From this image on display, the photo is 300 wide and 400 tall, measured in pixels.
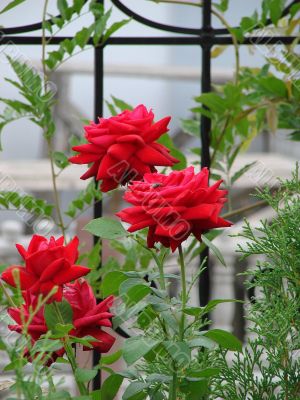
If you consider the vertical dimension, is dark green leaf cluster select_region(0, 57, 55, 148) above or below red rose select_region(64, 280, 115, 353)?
above

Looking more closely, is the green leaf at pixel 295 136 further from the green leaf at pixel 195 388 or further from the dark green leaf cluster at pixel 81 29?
the green leaf at pixel 195 388

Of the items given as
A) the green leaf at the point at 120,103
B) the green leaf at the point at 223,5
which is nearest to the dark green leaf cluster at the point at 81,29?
the green leaf at the point at 120,103

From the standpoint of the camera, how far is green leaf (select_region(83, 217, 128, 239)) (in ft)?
2.67

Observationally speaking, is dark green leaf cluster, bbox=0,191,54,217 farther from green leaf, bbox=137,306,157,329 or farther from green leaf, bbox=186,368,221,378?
green leaf, bbox=186,368,221,378

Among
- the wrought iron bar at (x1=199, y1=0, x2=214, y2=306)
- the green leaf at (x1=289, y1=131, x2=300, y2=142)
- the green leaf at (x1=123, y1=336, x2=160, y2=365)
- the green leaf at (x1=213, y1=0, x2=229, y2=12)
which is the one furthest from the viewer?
the green leaf at (x1=289, y1=131, x2=300, y2=142)

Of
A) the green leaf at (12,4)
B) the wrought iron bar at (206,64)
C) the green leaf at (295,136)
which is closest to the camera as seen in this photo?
the green leaf at (12,4)

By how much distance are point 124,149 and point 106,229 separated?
0.29 ft

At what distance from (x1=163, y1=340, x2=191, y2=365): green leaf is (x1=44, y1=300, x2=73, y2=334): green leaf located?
108mm

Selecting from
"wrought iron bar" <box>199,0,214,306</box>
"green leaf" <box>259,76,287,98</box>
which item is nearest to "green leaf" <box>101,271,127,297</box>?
"wrought iron bar" <box>199,0,214,306</box>

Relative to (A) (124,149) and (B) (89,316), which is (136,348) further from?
(A) (124,149)

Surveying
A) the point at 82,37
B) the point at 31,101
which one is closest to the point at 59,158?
the point at 31,101

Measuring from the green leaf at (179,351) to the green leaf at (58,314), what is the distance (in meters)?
0.11

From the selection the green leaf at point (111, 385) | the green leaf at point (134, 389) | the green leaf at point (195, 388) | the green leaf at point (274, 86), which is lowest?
the green leaf at point (111, 385)

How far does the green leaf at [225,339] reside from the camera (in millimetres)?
819
